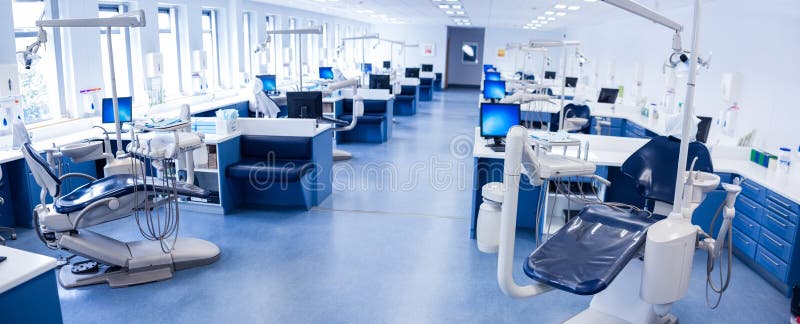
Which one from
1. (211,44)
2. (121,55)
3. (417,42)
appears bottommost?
(121,55)

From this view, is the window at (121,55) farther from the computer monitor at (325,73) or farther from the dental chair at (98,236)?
the computer monitor at (325,73)

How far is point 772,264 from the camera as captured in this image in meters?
3.99

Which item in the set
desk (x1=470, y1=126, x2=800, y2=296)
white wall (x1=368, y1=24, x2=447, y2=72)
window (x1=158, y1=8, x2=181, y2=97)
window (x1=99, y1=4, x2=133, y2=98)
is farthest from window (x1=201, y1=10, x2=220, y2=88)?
Answer: white wall (x1=368, y1=24, x2=447, y2=72)

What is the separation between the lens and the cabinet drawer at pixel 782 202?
3786 millimetres

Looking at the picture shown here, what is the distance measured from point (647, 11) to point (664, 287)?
1.18 meters

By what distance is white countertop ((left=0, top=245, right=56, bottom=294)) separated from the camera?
6.61 ft

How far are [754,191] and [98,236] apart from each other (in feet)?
16.0

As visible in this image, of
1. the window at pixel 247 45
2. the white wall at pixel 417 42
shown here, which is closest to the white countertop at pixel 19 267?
the window at pixel 247 45

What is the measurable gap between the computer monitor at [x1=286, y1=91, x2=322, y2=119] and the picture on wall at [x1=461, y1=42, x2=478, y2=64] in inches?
677

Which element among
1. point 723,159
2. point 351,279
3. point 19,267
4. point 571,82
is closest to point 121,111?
point 351,279

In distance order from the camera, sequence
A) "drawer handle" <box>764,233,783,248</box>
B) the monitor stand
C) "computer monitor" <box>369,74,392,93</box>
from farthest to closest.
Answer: "computer monitor" <box>369,74,392,93</box> < the monitor stand < "drawer handle" <box>764,233,783,248</box>

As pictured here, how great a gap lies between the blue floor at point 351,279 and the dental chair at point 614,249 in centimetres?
77

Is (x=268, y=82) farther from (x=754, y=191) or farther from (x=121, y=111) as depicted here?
(x=754, y=191)

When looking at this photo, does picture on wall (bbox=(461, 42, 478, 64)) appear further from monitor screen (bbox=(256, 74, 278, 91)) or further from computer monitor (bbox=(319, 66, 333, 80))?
monitor screen (bbox=(256, 74, 278, 91))
